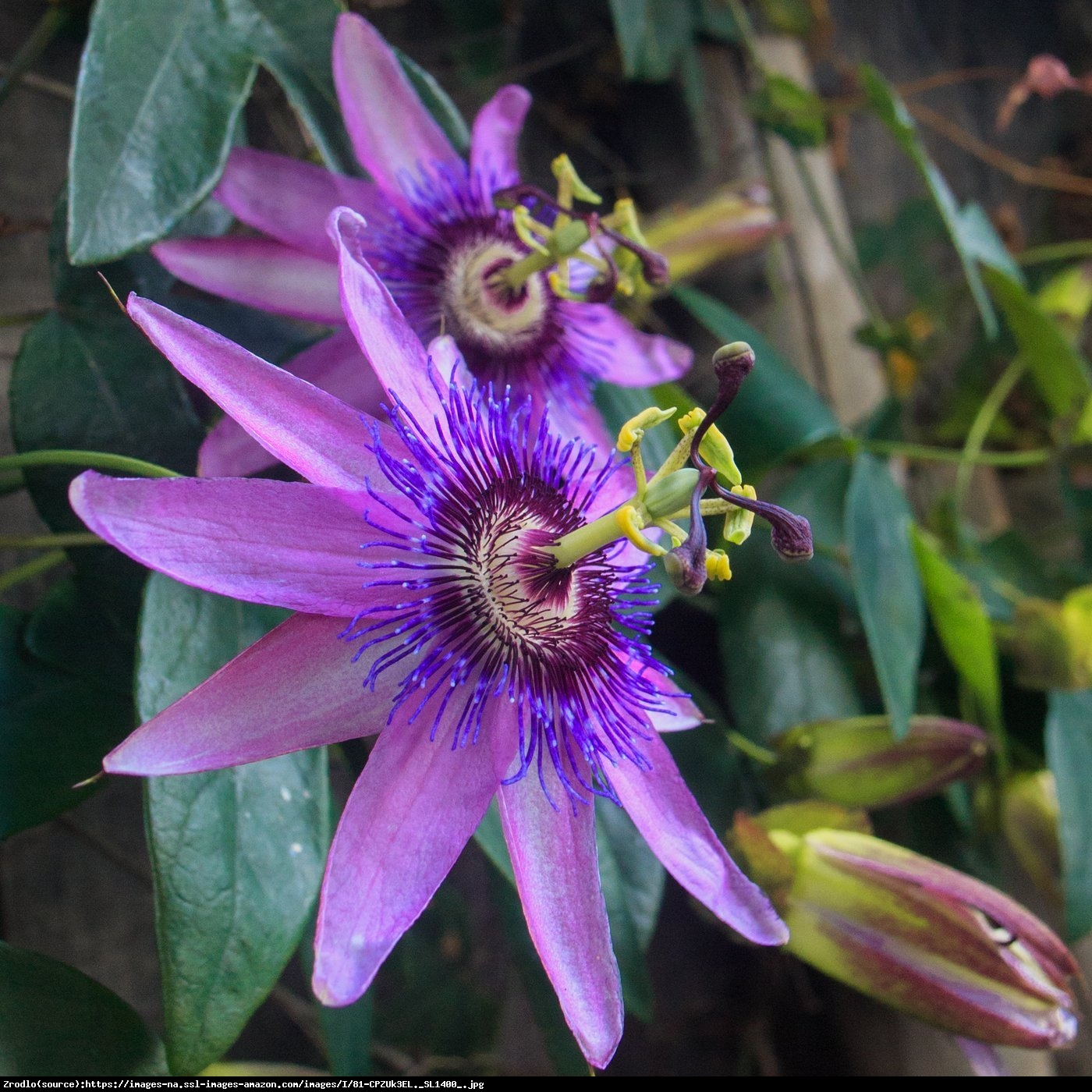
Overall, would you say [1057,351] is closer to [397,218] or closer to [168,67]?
[397,218]

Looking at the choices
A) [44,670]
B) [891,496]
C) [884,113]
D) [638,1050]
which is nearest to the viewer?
[44,670]

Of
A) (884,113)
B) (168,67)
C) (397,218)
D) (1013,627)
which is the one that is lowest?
(1013,627)

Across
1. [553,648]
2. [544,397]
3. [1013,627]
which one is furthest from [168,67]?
[1013,627]

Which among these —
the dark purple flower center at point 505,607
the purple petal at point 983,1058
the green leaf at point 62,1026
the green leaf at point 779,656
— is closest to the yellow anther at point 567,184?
the dark purple flower center at point 505,607

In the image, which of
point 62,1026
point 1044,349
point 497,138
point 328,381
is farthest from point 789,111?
point 62,1026

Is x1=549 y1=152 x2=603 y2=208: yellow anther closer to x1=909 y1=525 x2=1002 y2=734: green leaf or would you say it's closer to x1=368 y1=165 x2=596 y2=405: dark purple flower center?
x1=368 y1=165 x2=596 y2=405: dark purple flower center

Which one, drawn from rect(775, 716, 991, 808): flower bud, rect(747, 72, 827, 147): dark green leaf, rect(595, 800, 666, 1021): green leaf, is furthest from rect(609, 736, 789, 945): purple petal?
rect(747, 72, 827, 147): dark green leaf

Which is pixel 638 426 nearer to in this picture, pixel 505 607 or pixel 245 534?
pixel 505 607
